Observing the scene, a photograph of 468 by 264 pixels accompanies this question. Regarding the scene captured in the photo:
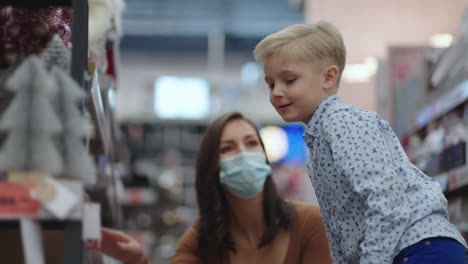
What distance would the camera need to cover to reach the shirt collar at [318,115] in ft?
6.42

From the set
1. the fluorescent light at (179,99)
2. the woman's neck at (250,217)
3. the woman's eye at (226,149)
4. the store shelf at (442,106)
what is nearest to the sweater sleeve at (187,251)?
the woman's neck at (250,217)

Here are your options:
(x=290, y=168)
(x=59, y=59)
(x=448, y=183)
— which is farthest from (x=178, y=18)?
(x=59, y=59)

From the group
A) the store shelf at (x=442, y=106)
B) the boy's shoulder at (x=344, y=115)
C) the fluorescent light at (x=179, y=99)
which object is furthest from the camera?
the fluorescent light at (x=179, y=99)

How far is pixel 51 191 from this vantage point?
150cm

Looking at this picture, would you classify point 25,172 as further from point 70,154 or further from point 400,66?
point 400,66

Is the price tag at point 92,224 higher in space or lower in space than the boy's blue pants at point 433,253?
lower

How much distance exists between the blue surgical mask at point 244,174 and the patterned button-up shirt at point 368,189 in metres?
1.02

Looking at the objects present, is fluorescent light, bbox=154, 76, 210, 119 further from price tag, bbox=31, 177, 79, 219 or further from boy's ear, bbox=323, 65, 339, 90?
price tag, bbox=31, 177, 79, 219

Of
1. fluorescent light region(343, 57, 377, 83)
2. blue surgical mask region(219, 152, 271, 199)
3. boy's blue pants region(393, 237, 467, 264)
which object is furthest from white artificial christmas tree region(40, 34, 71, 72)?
fluorescent light region(343, 57, 377, 83)

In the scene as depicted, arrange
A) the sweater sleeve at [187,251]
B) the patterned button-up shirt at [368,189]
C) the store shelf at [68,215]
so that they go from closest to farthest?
1. the store shelf at [68,215]
2. the patterned button-up shirt at [368,189]
3. the sweater sleeve at [187,251]

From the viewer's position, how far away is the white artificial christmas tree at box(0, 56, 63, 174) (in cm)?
151

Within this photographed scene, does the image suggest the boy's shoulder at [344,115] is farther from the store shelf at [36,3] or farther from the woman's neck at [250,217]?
the woman's neck at [250,217]

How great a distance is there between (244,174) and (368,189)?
1296 mm

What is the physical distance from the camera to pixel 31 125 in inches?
61.0
